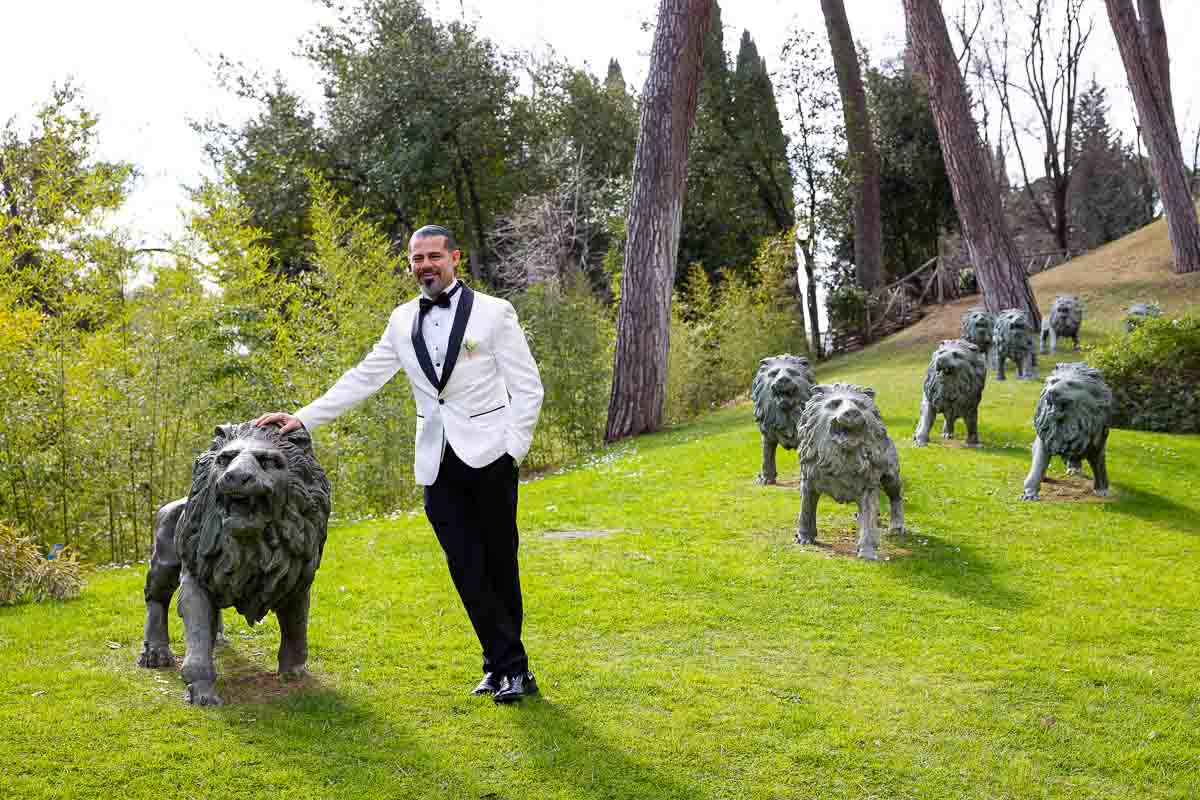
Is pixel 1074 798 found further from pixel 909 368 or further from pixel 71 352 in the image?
pixel 909 368

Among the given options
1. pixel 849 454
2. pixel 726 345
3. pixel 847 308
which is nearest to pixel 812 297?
pixel 847 308

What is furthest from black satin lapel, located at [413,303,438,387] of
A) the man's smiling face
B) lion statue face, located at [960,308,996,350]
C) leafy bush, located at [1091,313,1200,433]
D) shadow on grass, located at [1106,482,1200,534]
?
lion statue face, located at [960,308,996,350]

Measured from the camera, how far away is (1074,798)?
3.59m

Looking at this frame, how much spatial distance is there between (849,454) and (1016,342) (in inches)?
358

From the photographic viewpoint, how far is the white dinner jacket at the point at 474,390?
4.00m

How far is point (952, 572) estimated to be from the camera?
6.53 m

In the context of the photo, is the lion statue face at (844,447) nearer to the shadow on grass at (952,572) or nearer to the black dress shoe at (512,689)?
the shadow on grass at (952,572)

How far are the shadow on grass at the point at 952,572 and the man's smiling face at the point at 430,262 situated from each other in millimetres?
3700

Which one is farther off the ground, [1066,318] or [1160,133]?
[1160,133]

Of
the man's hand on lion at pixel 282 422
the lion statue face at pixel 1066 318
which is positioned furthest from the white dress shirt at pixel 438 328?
the lion statue face at pixel 1066 318

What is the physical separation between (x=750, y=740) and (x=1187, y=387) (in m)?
10.5

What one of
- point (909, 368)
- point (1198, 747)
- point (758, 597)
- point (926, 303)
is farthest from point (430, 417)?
point (926, 303)

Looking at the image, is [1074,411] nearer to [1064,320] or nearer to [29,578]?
[29,578]

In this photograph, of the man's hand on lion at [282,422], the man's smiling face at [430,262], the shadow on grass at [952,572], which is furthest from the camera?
the shadow on grass at [952,572]
